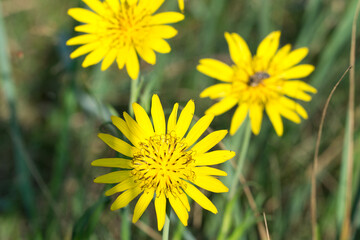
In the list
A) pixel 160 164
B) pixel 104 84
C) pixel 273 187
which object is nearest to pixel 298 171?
pixel 273 187

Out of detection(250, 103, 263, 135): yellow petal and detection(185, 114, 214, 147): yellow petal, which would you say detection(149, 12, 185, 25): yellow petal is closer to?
detection(185, 114, 214, 147): yellow petal

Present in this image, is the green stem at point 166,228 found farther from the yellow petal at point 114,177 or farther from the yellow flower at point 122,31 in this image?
the yellow flower at point 122,31

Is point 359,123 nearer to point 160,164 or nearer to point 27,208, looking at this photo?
point 160,164

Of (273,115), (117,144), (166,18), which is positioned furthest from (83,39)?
(273,115)

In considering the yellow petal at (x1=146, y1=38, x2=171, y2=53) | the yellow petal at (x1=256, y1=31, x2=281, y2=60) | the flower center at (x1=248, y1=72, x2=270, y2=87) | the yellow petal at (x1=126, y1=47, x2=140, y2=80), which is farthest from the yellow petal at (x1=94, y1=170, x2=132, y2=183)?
the yellow petal at (x1=256, y1=31, x2=281, y2=60)

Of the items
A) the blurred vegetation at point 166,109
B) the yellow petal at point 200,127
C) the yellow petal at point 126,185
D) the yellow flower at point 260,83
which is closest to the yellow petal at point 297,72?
the yellow flower at point 260,83

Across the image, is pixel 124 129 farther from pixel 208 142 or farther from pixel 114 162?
pixel 208 142
